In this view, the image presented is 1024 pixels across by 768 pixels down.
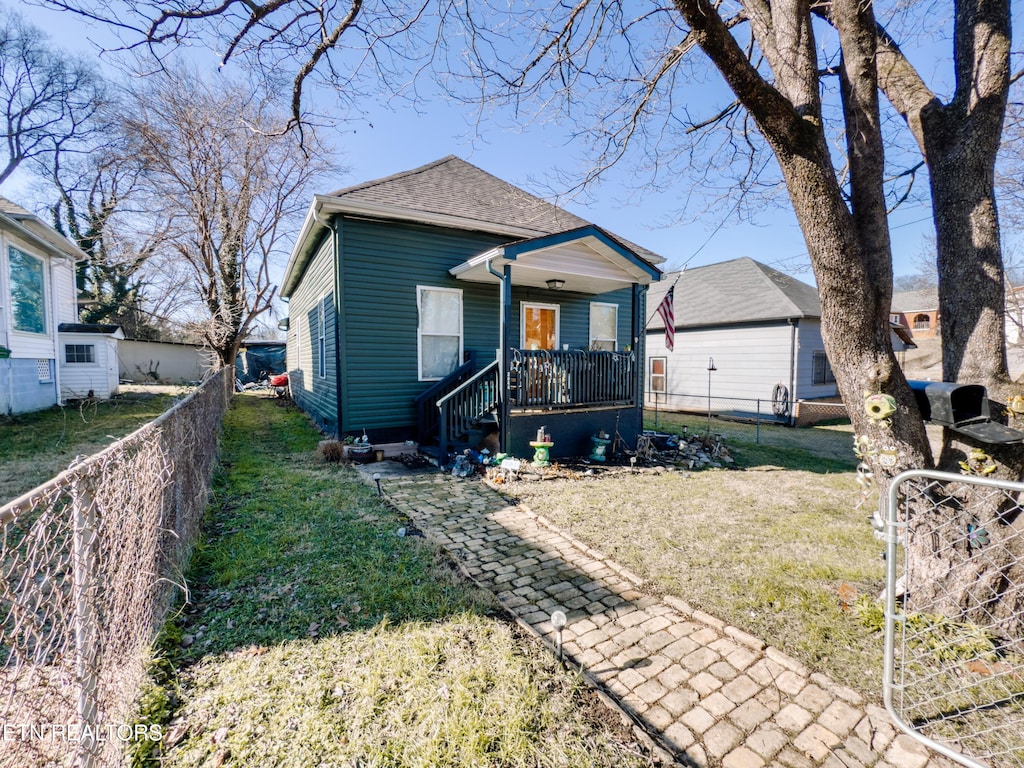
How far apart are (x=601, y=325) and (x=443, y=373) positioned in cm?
416

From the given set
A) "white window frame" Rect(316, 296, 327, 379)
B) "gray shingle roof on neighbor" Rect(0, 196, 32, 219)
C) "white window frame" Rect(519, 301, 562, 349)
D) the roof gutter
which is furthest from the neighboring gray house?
"gray shingle roof on neighbor" Rect(0, 196, 32, 219)

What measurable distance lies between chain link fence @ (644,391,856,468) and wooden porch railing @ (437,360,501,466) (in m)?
5.34

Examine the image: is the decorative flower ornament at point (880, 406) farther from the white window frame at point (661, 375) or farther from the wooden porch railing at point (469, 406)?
the white window frame at point (661, 375)

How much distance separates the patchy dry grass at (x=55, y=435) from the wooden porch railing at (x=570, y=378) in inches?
192

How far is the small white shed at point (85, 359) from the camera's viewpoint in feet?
45.0

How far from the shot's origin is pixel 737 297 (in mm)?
14875

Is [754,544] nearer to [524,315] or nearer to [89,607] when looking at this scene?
[89,607]

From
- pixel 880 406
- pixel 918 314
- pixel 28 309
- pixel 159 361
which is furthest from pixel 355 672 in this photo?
pixel 918 314

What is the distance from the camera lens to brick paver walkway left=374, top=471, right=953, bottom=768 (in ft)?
6.62

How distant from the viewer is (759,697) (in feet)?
7.59

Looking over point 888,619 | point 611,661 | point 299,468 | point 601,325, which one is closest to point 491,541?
point 611,661

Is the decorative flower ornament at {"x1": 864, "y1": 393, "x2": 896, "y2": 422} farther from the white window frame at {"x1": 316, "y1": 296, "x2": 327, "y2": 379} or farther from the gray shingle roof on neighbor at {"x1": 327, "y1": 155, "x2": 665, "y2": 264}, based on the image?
the white window frame at {"x1": 316, "y1": 296, "x2": 327, "y2": 379}

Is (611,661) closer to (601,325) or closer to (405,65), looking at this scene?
(405,65)

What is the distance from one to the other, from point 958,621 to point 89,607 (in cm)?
478
